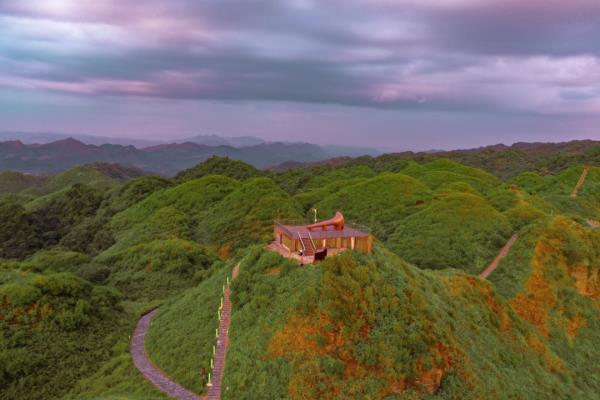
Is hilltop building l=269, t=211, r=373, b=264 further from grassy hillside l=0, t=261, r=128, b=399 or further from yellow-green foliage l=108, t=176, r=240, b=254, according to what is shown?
yellow-green foliage l=108, t=176, r=240, b=254

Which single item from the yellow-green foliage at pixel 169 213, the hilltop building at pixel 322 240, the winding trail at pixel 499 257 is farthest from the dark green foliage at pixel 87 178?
the hilltop building at pixel 322 240

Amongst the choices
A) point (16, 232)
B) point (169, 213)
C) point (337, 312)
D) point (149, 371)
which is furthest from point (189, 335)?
point (16, 232)

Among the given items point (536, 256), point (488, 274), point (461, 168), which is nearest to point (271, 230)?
point (488, 274)

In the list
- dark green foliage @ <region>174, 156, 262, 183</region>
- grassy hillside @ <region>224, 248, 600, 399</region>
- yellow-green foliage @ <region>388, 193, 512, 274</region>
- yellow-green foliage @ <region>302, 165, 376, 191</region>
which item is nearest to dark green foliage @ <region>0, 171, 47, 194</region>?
dark green foliage @ <region>174, 156, 262, 183</region>

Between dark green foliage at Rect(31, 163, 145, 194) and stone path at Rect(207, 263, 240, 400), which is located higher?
stone path at Rect(207, 263, 240, 400)

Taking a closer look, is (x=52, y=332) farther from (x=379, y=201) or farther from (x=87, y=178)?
(x=87, y=178)

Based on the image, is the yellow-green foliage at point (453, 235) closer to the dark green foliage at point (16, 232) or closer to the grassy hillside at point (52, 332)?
the grassy hillside at point (52, 332)
